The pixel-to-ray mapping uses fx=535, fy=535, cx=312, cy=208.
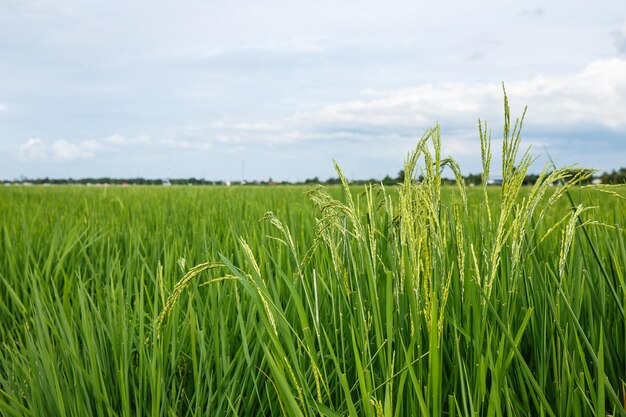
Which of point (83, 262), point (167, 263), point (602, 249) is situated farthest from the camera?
point (83, 262)

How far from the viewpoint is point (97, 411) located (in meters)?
1.33

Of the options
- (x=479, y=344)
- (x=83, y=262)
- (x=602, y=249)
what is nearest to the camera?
(x=479, y=344)

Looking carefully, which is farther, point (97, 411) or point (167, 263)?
point (167, 263)

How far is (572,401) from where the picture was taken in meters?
1.14

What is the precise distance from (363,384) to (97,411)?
2.53 ft

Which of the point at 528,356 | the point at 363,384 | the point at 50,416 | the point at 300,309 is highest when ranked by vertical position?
the point at 300,309

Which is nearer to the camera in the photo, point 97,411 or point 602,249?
point 97,411

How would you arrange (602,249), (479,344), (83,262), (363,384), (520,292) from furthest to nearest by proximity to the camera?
(83,262), (602,249), (520,292), (479,344), (363,384)

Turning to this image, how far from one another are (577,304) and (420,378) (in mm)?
608

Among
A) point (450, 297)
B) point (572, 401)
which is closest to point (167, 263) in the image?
point (450, 297)

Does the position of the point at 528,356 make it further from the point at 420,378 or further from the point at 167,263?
the point at 167,263

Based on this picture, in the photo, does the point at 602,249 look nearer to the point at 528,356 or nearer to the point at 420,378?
the point at 528,356

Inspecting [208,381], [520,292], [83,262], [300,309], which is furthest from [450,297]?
[83,262]

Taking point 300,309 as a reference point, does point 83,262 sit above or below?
below
